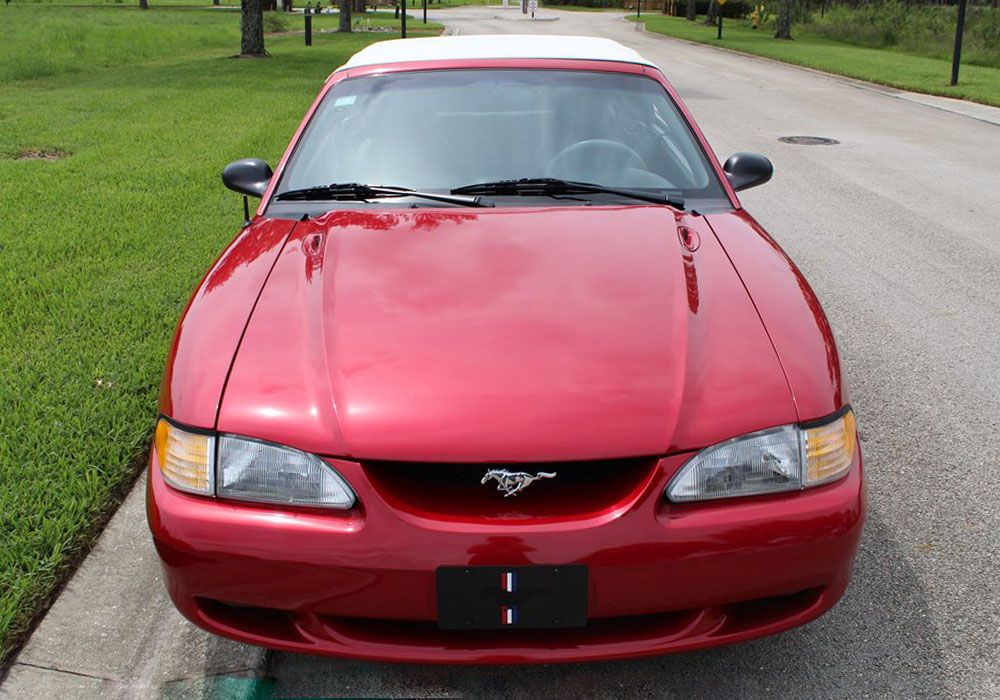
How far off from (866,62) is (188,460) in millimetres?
26337

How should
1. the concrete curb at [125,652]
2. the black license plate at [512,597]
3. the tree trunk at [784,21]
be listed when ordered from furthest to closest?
the tree trunk at [784,21]
the concrete curb at [125,652]
the black license plate at [512,597]

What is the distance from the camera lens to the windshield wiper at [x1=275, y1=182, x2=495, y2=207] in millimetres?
3379

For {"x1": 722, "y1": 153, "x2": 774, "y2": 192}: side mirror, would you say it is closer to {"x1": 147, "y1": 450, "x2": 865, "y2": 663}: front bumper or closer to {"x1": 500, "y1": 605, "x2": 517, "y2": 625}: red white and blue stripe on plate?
{"x1": 147, "y1": 450, "x2": 865, "y2": 663}: front bumper

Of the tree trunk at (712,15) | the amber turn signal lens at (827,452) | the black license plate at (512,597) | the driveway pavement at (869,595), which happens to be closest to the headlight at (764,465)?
the amber turn signal lens at (827,452)

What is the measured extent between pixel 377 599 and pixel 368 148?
77.4 inches

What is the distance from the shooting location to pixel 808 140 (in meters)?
12.6

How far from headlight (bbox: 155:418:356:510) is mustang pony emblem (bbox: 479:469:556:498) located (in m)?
0.32

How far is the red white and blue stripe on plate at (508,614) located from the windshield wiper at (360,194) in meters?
1.57

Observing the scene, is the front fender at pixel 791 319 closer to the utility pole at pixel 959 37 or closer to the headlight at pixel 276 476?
the headlight at pixel 276 476

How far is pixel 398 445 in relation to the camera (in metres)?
2.24

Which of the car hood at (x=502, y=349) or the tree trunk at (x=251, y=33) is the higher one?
the tree trunk at (x=251, y=33)

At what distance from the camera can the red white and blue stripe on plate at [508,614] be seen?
2.21 m

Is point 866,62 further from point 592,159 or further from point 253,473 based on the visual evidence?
point 253,473

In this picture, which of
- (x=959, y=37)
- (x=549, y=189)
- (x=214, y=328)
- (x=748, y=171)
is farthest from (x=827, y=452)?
(x=959, y=37)
